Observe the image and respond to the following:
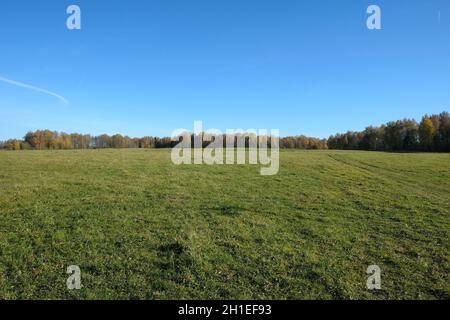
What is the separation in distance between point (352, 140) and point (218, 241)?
147 m

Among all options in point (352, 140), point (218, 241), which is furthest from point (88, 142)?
point (218, 241)

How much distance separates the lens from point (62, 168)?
3192 cm

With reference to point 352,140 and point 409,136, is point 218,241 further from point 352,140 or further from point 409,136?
point 352,140

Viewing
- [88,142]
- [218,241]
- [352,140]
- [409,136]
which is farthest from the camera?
[88,142]

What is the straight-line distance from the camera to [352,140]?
14500 cm

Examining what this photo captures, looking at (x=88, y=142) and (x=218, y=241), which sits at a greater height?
→ (x=88, y=142)

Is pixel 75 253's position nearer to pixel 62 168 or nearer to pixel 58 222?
pixel 58 222

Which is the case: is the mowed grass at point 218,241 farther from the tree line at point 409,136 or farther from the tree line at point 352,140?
the tree line at point 409,136

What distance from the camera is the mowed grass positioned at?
8.81 meters

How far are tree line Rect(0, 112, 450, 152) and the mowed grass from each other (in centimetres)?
5965

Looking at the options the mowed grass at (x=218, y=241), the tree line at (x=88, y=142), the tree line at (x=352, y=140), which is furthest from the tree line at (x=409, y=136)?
the mowed grass at (x=218, y=241)

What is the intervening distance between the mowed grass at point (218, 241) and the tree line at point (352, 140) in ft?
196

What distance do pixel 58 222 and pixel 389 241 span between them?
14815mm

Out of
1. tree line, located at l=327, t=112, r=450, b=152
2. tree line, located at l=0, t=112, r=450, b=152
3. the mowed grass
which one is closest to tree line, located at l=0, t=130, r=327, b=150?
tree line, located at l=0, t=112, r=450, b=152
